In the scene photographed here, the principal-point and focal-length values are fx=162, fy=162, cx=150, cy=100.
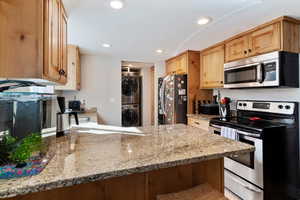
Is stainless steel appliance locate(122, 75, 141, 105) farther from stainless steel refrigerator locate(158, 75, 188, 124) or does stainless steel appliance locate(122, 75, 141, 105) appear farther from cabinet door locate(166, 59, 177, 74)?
stainless steel refrigerator locate(158, 75, 188, 124)

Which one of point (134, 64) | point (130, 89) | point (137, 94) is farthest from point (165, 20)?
point (137, 94)

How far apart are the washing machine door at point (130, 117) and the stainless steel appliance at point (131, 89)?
0.26 meters

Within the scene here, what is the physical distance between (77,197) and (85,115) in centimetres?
246

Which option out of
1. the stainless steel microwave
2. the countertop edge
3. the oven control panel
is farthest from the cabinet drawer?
the countertop edge

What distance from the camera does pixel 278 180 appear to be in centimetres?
179

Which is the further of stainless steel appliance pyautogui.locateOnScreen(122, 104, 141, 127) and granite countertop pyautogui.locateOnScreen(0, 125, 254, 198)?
stainless steel appliance pyautogui.locateOnScreen(122, 104, 141, 127)

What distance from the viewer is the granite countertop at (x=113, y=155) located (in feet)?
2.15

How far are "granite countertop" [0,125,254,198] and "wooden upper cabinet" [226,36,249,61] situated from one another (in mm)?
1692

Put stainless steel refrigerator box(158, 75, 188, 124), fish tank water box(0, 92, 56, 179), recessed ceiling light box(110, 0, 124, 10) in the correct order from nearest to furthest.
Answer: fish tank water box(0, 92, 56, 179) → recessed ceiling light box(110, 0, 124, 10) → stainless steel refrigerator box(158, 75, 188, 124)

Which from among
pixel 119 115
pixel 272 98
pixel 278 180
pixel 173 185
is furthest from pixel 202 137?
pixel 119 115

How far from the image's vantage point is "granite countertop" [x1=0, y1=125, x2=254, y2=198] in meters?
0.66

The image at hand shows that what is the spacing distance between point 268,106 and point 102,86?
337cm

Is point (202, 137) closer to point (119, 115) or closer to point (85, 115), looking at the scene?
point (85, 115)

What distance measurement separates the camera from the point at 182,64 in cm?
356
